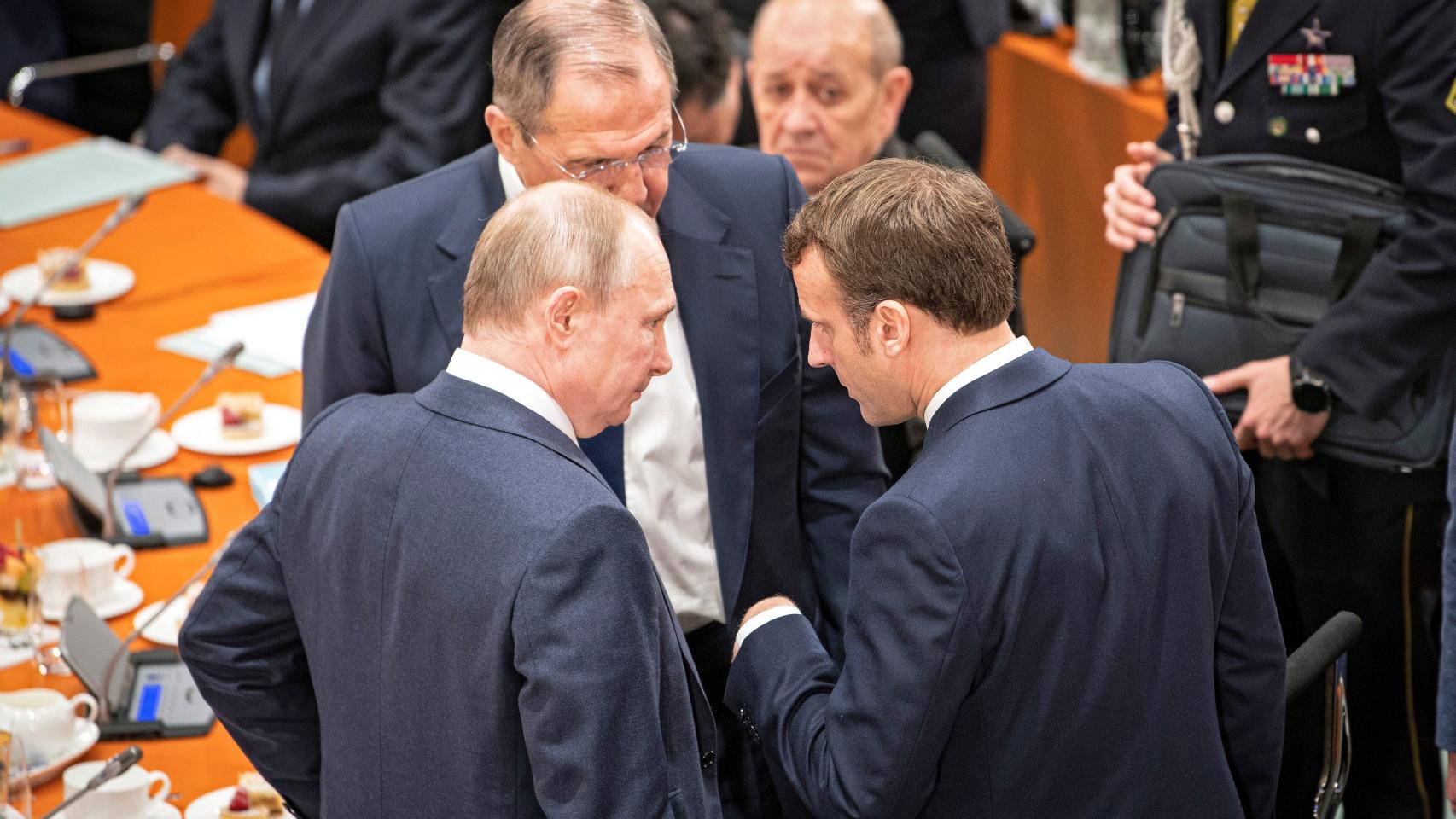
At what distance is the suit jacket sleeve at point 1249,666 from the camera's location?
6.34ft

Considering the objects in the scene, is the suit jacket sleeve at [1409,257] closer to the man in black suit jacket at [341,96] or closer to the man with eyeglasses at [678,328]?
the man with eyeglasses at [678,328]

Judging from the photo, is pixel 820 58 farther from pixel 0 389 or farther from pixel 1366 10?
pixel 0 389

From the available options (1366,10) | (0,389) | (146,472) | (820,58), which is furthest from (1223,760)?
(0,389)

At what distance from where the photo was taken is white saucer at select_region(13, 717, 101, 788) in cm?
233

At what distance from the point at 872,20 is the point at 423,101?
1.57 m

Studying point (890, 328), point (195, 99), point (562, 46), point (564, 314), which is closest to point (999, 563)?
point (890, 328)

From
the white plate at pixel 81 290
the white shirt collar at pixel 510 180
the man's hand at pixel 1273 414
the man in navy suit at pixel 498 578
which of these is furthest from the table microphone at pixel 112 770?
the white plate at pixel 81 290

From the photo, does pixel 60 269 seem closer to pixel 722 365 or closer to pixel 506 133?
pixel 506 133

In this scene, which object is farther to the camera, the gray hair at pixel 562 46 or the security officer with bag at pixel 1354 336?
the security officer with bag at pixel 1354 336

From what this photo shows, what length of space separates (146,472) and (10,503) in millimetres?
262

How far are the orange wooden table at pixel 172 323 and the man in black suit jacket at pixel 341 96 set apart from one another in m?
0.16

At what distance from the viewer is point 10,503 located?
10.3 ft

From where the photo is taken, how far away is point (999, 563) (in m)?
1.71

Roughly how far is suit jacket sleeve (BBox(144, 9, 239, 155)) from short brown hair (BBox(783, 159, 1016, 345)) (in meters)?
3.87
